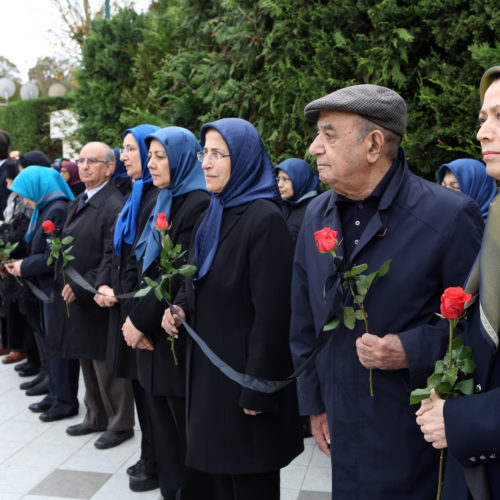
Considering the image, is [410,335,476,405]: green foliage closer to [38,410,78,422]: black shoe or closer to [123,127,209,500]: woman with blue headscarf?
[123,127,209,500]: woman with blue headscarf

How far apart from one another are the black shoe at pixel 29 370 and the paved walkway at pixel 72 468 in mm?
1380

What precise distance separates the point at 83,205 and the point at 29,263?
0.91 m

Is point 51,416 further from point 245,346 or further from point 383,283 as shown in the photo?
point 383,283

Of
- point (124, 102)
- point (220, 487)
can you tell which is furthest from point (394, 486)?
point (124, 102)

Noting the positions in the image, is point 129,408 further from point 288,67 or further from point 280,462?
point 288,67

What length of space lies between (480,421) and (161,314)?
7.24 feet

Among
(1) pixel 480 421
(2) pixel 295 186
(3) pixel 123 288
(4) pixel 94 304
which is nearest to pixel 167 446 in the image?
(3) pixel 123 288

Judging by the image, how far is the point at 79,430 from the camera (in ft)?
17.1

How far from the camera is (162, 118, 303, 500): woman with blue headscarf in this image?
2.90 m

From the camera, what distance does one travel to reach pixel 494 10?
4.64 m

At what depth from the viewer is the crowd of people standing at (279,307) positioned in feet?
7.01

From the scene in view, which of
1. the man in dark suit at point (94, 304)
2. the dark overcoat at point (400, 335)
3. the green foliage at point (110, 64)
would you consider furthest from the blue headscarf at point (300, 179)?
the green foliage at point (110, 64)

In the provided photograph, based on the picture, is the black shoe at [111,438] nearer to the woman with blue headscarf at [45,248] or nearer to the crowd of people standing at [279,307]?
the crowd of people standing at [279,307]

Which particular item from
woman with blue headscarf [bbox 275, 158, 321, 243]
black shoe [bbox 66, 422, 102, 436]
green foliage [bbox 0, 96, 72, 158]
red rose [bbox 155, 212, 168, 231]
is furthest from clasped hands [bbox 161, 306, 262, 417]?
green foliage [bbox 0, 96, 72, 158]
